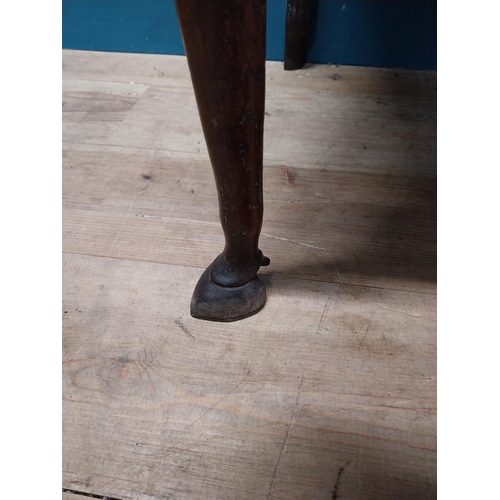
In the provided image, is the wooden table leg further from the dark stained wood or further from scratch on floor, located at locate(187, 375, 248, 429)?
the dark stained wood

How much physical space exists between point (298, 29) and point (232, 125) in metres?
0.73

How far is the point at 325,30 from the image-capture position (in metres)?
1.31

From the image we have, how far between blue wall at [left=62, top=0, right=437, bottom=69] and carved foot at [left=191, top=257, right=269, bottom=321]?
77 cm

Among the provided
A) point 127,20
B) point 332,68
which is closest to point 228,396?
point 332,68

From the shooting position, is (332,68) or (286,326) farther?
(332,68)

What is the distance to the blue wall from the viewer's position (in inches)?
49.9

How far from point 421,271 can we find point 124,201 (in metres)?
0.48

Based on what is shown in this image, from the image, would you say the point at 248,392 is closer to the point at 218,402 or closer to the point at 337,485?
the point at 218,402

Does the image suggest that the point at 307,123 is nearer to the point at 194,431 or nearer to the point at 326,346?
the point at 326,346

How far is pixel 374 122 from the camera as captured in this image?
3.69 feet

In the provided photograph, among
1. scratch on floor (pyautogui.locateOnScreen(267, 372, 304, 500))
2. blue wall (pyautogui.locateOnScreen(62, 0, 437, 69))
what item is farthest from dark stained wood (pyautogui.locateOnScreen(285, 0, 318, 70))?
scratch on floor (pyautogui.locateOnScreen(267, 372, 304, 500))

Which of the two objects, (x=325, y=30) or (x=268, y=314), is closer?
(x=268, y=314)

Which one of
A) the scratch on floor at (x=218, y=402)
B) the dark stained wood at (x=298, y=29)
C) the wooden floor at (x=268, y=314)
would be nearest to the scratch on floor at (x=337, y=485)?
the wooden floor at (x=268, y=314)

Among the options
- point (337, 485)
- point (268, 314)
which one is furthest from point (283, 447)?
point (268, 314)
